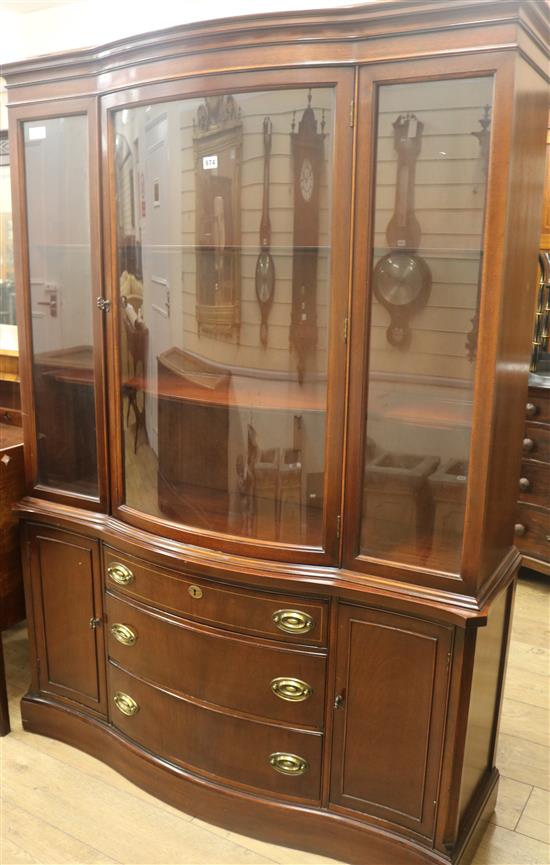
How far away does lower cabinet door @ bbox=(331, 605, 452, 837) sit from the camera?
1699 mm

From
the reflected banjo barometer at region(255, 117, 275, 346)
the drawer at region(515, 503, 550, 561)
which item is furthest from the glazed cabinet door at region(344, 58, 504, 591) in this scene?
the drawer at region(515, 503, 550, 561)

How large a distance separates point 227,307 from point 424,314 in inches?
19.3

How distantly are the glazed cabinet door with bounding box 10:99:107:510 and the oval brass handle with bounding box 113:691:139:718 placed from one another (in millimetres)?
539

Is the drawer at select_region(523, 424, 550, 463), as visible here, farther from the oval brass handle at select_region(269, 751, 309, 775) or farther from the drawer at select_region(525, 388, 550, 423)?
the oval brass handle at select_region(269, 751, 309, 775)

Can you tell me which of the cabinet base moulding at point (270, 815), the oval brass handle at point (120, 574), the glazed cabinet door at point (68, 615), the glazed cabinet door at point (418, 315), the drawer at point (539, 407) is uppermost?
the glazed cabinet door at point (418, 315)

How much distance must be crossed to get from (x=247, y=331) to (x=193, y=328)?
0.49 ft

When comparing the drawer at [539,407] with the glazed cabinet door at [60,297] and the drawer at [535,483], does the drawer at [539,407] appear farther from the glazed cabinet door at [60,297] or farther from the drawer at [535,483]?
the glazed cabinet door at [60,297]

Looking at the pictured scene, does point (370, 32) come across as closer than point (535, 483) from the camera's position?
Yes

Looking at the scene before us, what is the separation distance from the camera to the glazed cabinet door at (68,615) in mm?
2164

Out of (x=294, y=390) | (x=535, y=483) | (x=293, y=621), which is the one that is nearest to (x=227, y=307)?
(x=294, y=390)

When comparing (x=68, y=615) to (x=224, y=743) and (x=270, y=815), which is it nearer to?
(x=224, y=743)

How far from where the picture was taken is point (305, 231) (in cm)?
166

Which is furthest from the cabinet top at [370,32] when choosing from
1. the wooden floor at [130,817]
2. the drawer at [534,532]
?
the drawer at [534,532]

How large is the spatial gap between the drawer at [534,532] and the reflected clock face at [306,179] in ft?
7.26
